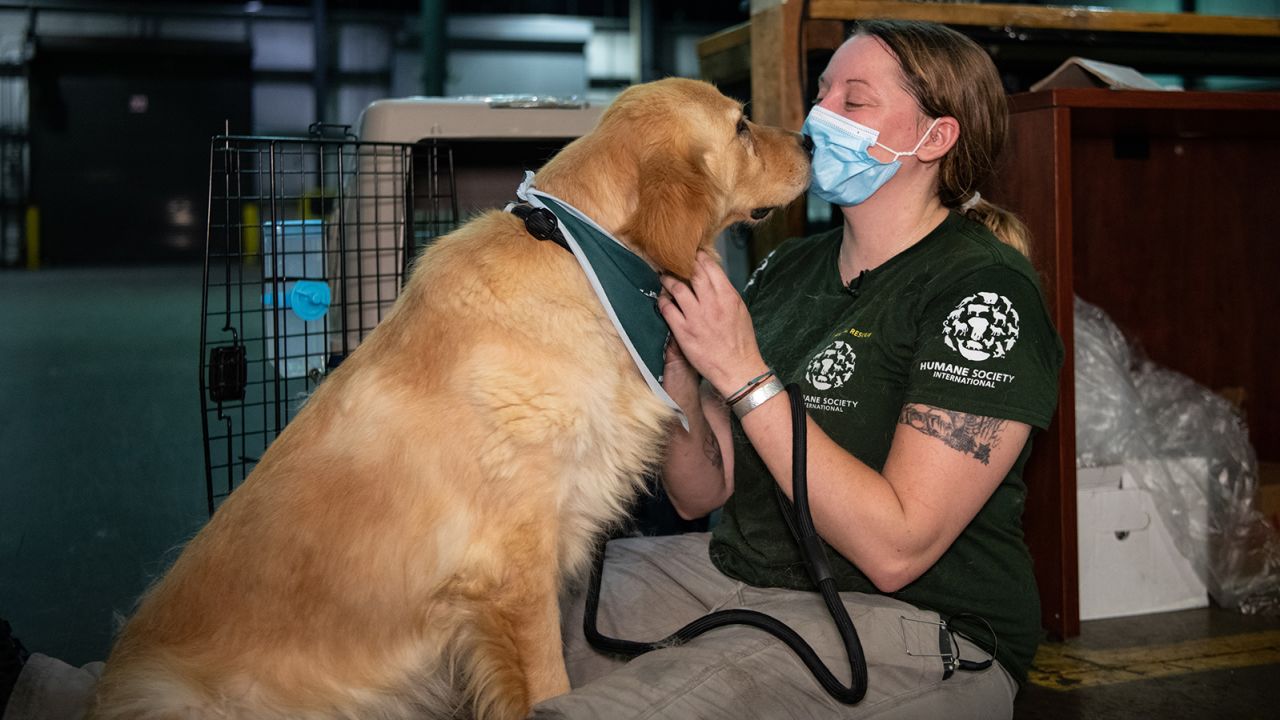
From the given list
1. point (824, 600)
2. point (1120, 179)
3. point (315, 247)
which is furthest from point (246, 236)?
point (824, 600)

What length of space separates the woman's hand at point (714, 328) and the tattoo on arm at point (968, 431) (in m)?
0.29

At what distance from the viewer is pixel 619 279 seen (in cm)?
175

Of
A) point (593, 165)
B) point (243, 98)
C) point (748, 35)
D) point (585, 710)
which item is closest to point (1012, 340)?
point (593, 165)

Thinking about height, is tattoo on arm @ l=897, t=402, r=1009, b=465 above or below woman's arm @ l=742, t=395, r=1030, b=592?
above

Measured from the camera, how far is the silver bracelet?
5.70 ft

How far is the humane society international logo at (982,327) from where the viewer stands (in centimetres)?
171

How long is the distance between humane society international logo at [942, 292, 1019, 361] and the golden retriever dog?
0.44 metres

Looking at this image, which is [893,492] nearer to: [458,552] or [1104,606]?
[458,552]

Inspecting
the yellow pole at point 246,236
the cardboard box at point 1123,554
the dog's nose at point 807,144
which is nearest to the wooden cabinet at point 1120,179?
the cardboard box at point 1123,554

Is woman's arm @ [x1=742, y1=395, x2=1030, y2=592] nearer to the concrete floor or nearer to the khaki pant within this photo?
the khaki pant

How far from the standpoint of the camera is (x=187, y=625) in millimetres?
1633

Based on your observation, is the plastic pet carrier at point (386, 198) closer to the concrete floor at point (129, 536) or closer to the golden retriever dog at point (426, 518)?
the concrete floor at point (129, 536)

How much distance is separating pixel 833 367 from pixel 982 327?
0.92 ft

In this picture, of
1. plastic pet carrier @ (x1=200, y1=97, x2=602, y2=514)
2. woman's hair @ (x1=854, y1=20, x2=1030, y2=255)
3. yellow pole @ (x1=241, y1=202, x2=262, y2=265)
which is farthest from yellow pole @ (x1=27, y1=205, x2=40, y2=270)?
woman's hair @ (x1=854, y1=20, x2=1030, y2=255)
